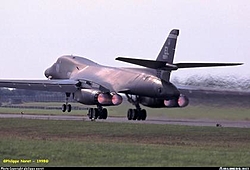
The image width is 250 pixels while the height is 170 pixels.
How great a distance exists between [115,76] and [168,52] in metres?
8.66

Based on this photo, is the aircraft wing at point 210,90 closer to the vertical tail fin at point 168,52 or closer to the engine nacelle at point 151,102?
the engine nacelle at point 151,102

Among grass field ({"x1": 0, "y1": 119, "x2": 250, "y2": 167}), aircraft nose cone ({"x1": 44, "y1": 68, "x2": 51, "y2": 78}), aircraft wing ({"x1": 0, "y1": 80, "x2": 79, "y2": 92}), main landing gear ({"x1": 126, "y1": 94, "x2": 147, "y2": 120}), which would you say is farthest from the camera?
aircraft nose cone ({"x1": 44, "y1": 68, "x2": 51, "y2": 78})

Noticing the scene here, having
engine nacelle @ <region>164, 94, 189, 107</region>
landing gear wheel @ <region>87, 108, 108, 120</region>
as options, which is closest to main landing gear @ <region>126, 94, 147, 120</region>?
landing gear wheel @ <region>87, 108, 108, 120</region>

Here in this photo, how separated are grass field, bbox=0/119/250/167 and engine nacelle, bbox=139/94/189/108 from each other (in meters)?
8.41

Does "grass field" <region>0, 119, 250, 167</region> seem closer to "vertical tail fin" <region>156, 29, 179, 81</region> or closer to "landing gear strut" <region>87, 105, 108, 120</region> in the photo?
"vertical tail fin" <region>156, 29, 179, 81</region>

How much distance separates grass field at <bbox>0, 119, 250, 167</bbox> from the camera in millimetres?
23203

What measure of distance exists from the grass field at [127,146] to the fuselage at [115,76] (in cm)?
696

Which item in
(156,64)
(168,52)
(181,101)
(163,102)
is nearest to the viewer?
(156,64)

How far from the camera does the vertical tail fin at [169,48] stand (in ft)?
163

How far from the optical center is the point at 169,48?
164 feet

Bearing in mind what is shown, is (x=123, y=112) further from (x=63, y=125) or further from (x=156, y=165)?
(x=156, y=165)

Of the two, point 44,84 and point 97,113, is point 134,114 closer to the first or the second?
point 97,113

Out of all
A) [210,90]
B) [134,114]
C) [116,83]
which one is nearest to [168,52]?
[210,90]

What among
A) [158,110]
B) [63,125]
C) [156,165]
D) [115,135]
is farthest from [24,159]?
[158,110]
